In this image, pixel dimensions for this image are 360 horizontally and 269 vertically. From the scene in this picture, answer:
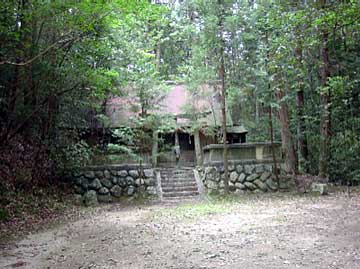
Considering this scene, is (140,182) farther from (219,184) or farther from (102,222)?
(102,222)

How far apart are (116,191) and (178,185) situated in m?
2.11

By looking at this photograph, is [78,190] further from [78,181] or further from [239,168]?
[239,168]

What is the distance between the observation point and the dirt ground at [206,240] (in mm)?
4352

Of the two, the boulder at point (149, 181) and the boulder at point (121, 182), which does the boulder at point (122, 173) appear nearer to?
the boulder at point (121, 182)

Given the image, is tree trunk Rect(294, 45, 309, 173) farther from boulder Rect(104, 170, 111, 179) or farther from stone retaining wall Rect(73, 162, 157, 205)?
boulder Rect(104, 170, 111, 179)

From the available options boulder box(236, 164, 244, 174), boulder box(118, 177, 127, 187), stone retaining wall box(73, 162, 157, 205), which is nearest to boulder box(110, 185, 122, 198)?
stone retaining wall box(73, 162, 157, 205)

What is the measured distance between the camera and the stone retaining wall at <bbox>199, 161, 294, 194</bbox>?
1203 centimetres

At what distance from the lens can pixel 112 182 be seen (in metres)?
12.0

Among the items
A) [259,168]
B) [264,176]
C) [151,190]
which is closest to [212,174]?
[259,168]

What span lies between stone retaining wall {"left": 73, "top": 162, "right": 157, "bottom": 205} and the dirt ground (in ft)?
9.69

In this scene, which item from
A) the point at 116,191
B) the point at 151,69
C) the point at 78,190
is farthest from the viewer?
the point at 151,69

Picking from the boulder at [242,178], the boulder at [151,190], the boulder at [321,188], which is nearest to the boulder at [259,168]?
the boulder at [242,178]

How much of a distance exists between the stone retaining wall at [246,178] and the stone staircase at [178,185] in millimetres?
581

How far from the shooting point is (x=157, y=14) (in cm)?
839
